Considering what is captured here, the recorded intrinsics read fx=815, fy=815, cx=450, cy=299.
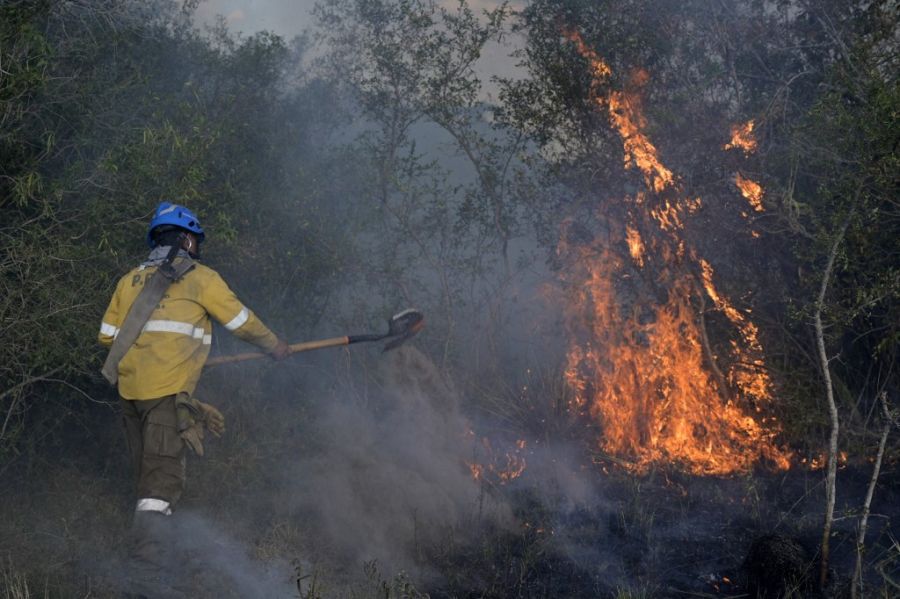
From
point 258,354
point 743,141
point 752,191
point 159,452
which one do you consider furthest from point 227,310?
point 743,141

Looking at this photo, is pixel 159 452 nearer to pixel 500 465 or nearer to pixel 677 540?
pixel 500 465

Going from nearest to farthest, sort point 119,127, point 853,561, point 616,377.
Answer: point 853,561 < point 119,127 < point 616,377

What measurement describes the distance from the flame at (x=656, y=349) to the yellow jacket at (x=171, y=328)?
395 centimetres

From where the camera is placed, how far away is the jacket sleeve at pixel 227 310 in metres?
5.44

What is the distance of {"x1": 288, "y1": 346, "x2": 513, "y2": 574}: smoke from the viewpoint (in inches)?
231

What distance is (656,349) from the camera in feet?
25.7

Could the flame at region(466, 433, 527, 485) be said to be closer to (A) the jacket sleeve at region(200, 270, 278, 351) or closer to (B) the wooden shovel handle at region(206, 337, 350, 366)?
(B) the wooden shovel handle at region(206, 337, 350, 366)

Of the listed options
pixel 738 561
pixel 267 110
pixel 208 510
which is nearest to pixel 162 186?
pixel 208 510

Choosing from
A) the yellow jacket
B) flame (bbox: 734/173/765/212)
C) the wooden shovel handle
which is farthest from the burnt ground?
flame (bbox: 734/173/765/212)

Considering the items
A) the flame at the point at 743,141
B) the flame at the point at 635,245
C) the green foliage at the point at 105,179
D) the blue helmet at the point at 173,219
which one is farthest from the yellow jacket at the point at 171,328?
the flame at the point at 743,141

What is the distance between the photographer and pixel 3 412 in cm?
575

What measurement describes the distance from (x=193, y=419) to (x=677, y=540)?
143 inches

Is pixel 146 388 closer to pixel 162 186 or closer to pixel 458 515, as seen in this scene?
pixel 162 186

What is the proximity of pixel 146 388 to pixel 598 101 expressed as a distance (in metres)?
5.41
